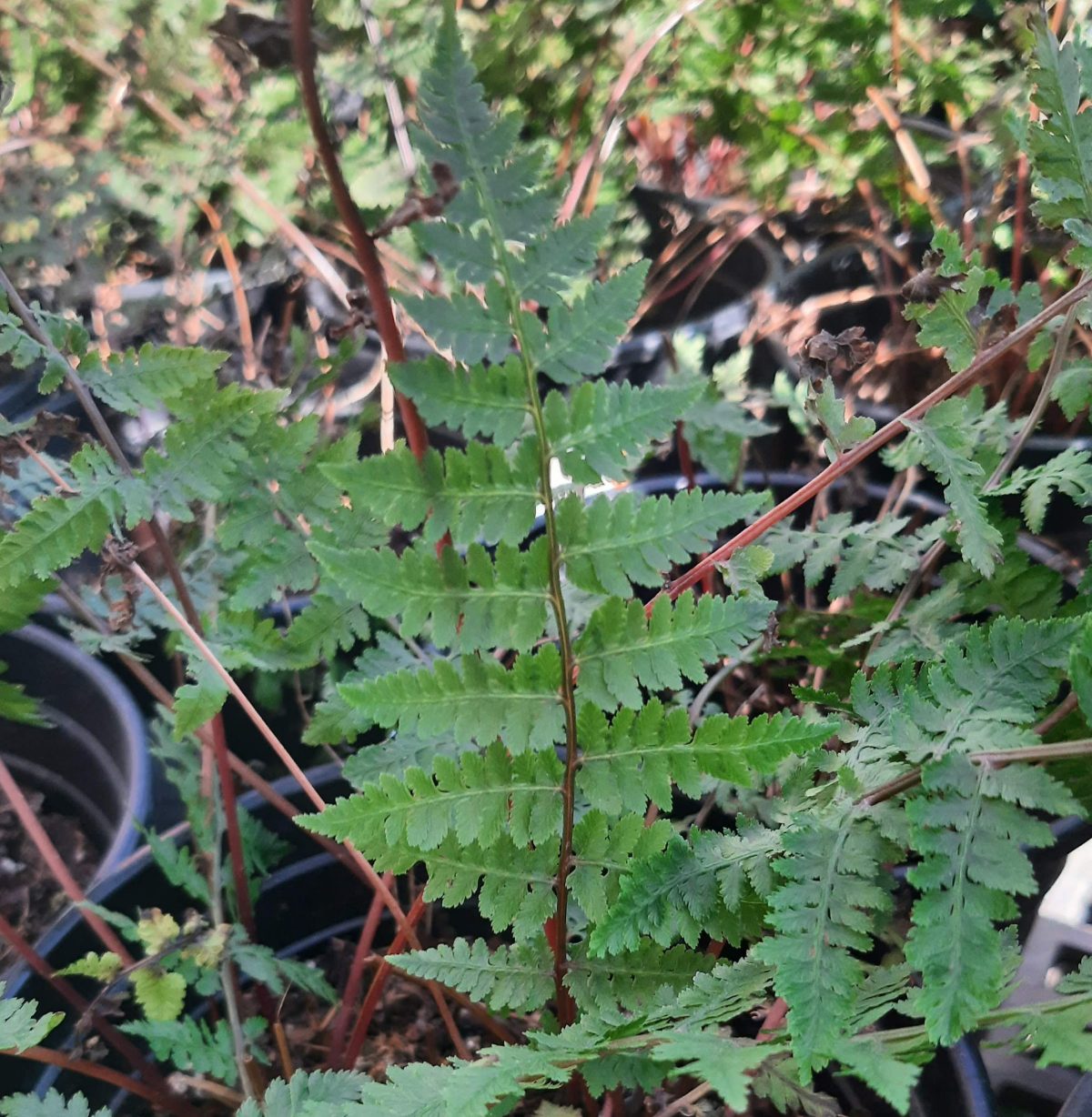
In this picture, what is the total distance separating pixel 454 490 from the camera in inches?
17.0

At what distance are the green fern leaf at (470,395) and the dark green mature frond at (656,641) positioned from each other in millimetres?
111

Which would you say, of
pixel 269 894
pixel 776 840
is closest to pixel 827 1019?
pixel 776 840

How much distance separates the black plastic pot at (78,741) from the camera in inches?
36.0

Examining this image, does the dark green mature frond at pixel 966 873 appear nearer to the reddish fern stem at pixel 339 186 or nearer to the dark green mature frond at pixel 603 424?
the dark green mature frond at pixel 603 424

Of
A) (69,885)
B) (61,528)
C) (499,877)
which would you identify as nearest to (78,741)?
(69,885)

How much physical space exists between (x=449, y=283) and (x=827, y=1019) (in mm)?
992

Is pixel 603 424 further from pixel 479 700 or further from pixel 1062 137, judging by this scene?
pixel 1062 137

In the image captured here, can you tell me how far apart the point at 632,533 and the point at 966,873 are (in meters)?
0.22

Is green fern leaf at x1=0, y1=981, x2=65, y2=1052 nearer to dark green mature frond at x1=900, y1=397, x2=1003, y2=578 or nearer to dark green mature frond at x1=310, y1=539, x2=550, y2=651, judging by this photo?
dark green mature frond at x1=310, y1=539, x2=550, y2=651

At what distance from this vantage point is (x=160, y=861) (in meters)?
0.73

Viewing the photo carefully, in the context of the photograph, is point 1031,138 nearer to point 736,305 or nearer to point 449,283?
point 449,283

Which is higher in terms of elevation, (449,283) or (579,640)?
(449,283)

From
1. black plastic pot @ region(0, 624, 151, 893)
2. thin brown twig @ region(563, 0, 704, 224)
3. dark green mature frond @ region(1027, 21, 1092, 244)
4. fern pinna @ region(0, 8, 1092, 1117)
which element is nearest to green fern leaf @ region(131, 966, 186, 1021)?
fern pinna @ region(0, 8, 1092, 1117)

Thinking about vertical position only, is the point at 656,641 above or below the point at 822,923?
above
